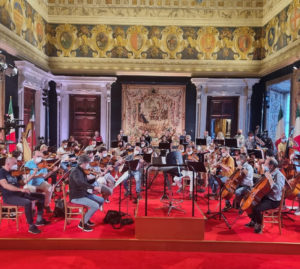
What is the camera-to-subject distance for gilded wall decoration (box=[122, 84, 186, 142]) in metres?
14.7

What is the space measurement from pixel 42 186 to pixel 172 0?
11934 millimetres

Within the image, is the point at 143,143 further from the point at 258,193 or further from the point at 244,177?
the point at 258,193

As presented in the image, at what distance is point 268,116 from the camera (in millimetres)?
13914

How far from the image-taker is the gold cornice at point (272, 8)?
38.4ft

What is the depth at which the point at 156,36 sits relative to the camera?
14195mm

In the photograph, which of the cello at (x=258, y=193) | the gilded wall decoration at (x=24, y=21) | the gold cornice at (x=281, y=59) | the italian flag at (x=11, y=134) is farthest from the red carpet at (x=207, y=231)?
the gilded wall decoration at (x=24, y=21)

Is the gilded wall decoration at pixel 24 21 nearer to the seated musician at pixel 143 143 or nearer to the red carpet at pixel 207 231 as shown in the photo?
the seated musician at pixel 143 143

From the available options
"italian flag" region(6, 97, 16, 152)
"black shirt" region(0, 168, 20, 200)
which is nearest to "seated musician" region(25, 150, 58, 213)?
"black shirt" region(0, 168, 20, 200)

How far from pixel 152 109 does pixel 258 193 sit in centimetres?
999

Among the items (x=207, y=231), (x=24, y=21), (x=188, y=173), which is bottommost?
(x=207, y=231)

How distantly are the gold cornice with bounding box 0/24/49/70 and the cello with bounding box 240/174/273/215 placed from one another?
9211mm

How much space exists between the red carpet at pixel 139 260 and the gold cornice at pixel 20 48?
761 centimetres

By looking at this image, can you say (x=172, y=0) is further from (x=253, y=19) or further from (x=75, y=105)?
(x=75, y=105)

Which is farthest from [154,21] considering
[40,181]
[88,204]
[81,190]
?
[88,204]
